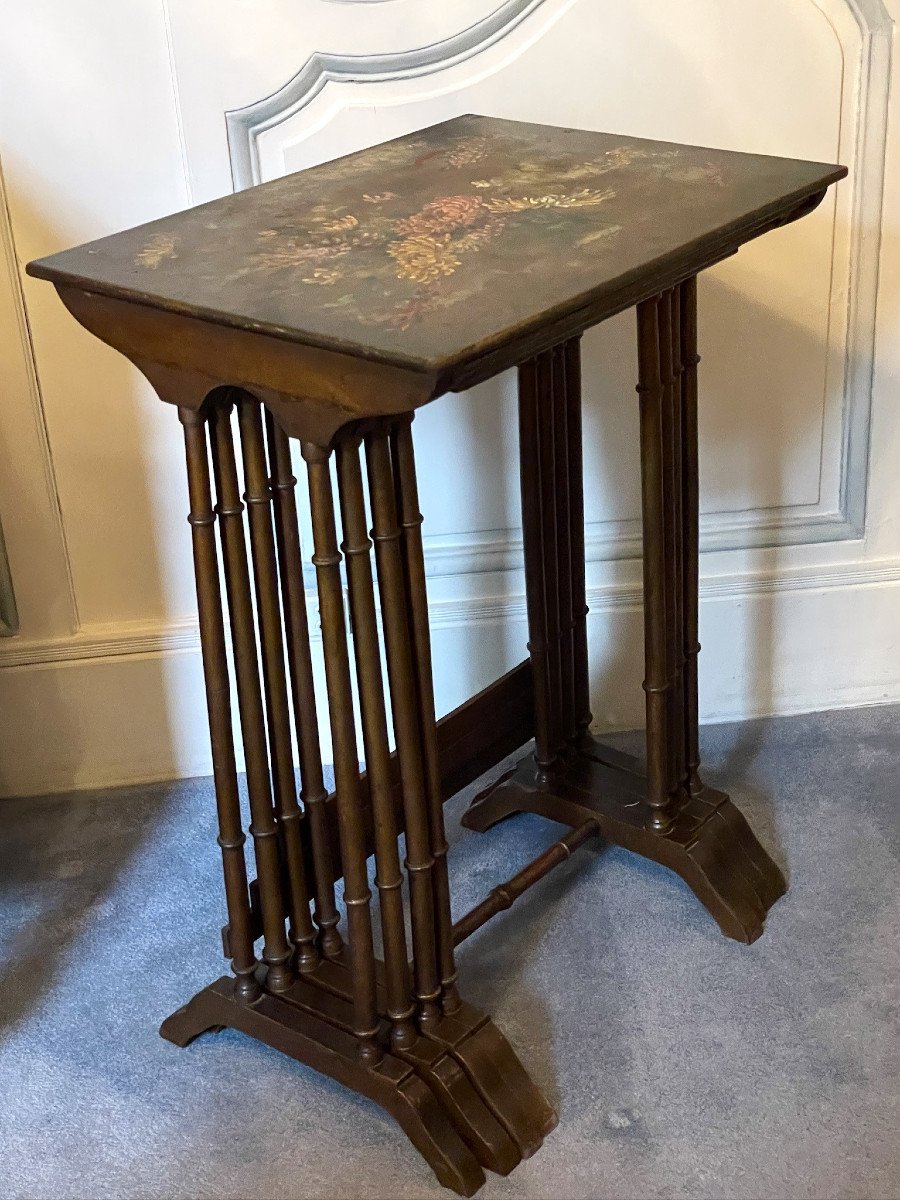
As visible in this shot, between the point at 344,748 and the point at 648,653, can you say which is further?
the point at 648,653

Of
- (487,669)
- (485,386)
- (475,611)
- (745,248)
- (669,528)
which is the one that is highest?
(745,248)

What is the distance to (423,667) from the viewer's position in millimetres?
1470

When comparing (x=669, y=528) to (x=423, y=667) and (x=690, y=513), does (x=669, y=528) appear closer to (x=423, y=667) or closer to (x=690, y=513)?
(x=690, y=513)

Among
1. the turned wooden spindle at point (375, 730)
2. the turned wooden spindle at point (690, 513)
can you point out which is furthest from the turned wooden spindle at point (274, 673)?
the turned wooden spindle at point (690, 513)

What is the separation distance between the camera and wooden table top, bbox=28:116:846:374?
50.1 inches

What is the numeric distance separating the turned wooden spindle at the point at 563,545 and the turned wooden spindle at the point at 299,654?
431mm

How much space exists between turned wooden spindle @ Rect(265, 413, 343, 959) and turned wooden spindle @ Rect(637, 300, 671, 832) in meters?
0.43

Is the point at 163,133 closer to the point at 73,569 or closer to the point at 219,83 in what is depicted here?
the point at 219,83

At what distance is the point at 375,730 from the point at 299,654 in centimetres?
14

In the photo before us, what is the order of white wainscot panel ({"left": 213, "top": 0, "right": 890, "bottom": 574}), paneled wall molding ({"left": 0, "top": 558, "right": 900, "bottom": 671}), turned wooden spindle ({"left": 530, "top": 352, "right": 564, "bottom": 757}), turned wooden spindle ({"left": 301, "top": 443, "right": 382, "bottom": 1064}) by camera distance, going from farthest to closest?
paneled wall molding ({"left": 0, "top": 558, "right": 900, "bottom": 671}) → white wainscot panel ({"left": 213, "top": 0, "right": 890, "bottom": 574}) → turned wooden spindle ({"left": 530, "top": 352, "right": 564, "bottom": 757}) → turned wooden spindle ({"left": 301, "top": 443, "right": 382, "bottom": 1064})

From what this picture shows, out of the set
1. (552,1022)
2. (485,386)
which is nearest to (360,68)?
(485,386)

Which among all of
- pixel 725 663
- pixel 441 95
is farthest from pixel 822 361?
pixel 441 95

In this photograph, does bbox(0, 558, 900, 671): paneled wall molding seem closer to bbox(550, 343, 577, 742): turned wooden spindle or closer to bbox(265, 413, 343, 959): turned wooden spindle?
bbox(550, 343, 577, 742): turned wooden spindle

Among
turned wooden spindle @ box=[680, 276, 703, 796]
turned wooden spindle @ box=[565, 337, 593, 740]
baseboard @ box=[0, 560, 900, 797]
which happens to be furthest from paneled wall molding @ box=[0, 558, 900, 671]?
turned wooden spindle @ box=[680, 276, 703, 796]
